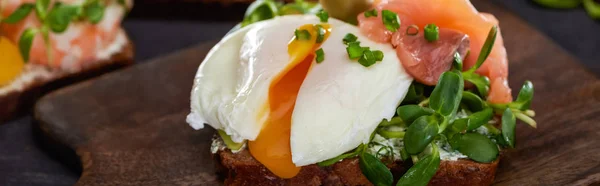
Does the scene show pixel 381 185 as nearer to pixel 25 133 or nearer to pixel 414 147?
pixel 414 147

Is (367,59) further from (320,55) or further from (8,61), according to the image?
(8,61)

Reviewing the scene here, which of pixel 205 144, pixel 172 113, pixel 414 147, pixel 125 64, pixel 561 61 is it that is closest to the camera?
pixel 414 147

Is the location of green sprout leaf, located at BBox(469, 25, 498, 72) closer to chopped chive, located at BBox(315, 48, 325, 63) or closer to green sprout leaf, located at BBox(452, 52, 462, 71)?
green sprout leaf, located at BBox(452, 52, 462, 71)

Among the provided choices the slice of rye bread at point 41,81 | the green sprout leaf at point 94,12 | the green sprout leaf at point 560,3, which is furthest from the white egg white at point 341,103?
the green sprout leaf at point 560,3

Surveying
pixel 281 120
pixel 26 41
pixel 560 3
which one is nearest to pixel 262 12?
pixel 281 120

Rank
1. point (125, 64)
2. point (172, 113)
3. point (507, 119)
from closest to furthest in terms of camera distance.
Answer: point (507, 119) → point (172, 113) → point (125, 64)

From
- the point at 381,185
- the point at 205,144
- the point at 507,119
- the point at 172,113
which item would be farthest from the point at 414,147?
the point at 172,113
